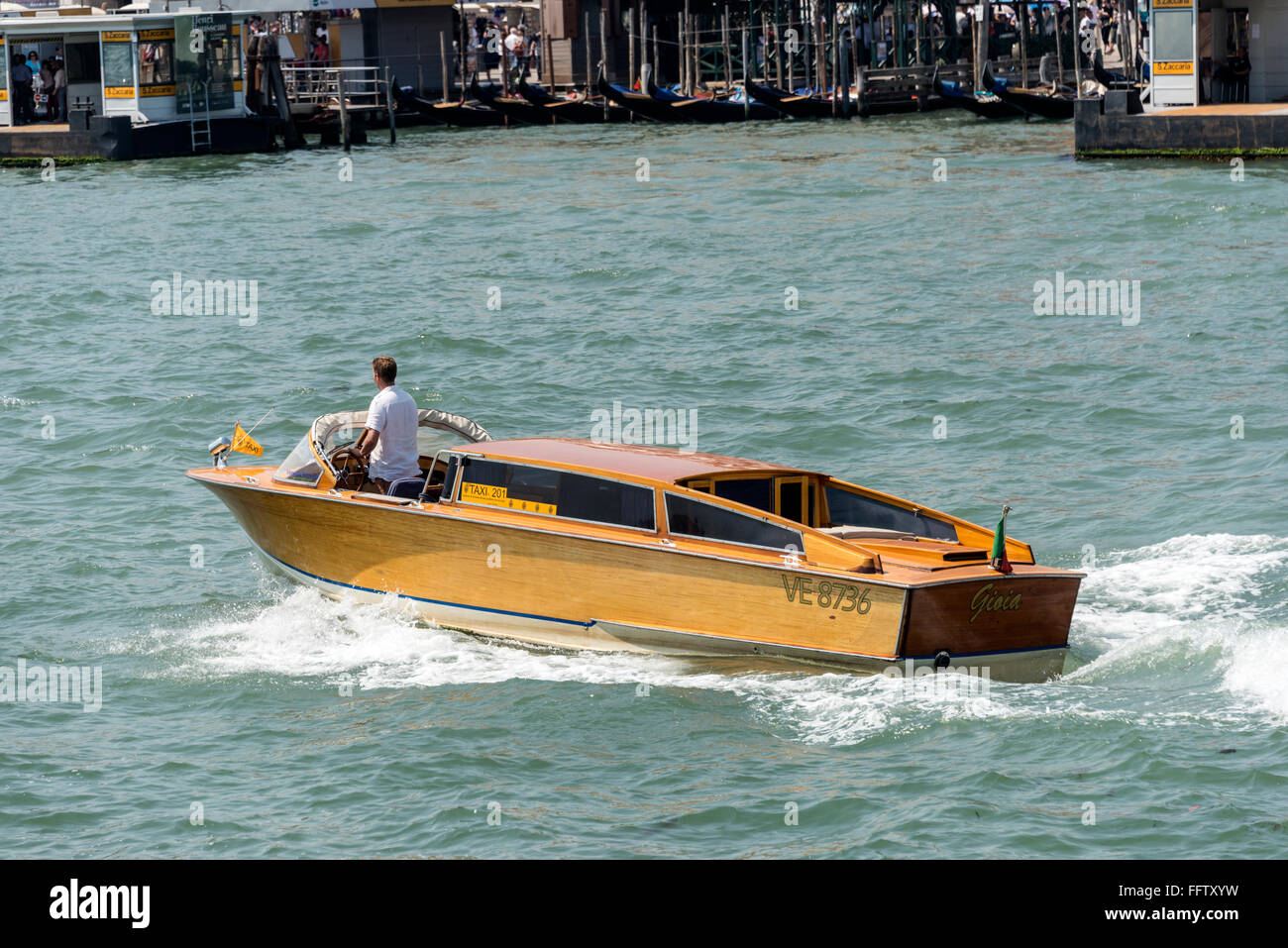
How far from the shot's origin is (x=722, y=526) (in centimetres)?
1127

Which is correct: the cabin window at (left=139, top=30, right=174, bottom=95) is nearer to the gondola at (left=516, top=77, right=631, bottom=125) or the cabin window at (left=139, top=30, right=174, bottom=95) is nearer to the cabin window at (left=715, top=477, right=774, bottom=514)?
the gondola at (left=516, top=77, right=631, bottom=125)

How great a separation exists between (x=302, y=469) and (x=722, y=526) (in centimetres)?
369

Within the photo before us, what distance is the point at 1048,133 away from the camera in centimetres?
4366

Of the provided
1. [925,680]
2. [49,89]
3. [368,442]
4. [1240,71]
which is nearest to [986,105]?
[1240,71]

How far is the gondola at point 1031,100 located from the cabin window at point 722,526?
38.5 metres

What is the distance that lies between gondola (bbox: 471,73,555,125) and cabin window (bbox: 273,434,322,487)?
132 ft

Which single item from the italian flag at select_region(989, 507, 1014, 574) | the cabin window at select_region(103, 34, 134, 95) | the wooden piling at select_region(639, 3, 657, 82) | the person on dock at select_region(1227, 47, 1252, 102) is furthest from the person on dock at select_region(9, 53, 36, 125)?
the italian flag at select_region(989, 507, 1014, 574)

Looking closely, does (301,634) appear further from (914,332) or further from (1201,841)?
(914,332)

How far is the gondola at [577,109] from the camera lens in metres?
Result: 52.2

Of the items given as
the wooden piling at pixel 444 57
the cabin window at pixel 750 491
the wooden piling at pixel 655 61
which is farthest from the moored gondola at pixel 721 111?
the cabin window at pixel 750 491

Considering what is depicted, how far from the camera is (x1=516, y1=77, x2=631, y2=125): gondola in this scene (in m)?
52.2

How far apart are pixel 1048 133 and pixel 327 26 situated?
84.1 feet

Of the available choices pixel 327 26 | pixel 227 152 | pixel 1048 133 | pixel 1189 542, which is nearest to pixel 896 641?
pixel 1189 542

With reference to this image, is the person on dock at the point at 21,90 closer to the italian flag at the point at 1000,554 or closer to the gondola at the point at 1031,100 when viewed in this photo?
the gondola at the point at 1031,100
